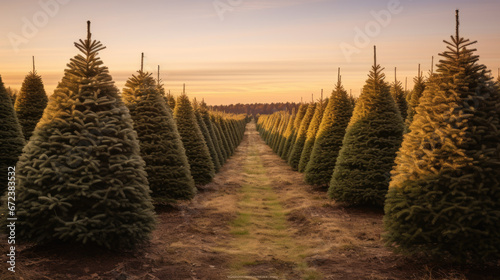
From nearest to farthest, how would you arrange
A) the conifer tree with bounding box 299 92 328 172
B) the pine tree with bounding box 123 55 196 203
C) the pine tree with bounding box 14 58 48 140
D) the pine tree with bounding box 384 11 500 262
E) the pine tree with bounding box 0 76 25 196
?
the pine tree with bounding box 384 11 500 262
the pine tree with bounding box 0 76 25 196
the pine tree with bounding box 123 55 196 203
the pine tree with bounding box 14 58 48 140
the conifer tree with bounding box 299 92 328 172

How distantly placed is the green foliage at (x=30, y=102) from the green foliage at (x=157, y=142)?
709 cm

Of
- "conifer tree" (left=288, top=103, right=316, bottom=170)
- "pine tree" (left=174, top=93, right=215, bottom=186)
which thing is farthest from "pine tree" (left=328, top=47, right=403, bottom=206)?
"conifer tree" (left=288, top=103, right=316, bottom=170)

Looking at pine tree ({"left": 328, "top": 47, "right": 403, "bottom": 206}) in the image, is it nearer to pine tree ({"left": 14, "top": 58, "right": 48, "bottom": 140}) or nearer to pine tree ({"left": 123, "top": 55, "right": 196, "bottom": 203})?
pine tree ({"left": 123, "top": 55, "right": 196, "bottom": 203})

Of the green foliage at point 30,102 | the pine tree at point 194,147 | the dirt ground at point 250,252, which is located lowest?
the dirt ground at point 250,252

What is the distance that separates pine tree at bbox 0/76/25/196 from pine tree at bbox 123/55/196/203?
3.77m

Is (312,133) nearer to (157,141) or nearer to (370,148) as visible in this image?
(370,148)

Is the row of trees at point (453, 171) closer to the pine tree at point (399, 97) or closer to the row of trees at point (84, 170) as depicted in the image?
the row of trees at point (84, 170)

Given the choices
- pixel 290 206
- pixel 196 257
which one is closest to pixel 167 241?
pixel 196 257

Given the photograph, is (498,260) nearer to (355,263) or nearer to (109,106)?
(355,263)

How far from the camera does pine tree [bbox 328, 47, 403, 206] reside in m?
12.7

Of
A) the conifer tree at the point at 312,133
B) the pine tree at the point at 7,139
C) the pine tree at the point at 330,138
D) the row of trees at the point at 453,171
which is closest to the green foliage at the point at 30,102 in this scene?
the pine tree at the point at 7,139

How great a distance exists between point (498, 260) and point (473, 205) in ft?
6.03

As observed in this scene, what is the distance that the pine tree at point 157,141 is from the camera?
12.7m

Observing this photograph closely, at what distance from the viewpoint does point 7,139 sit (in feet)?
39.5
